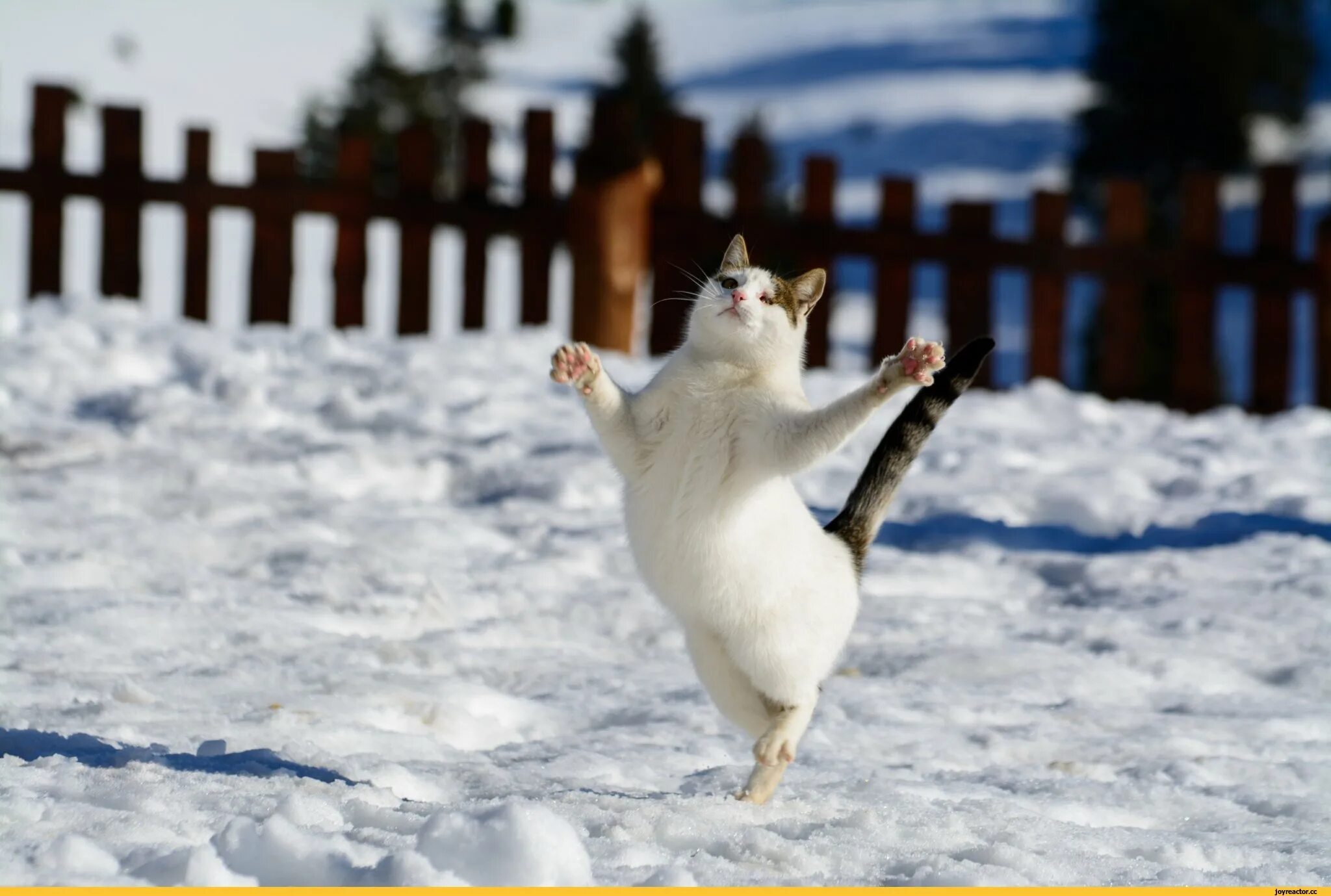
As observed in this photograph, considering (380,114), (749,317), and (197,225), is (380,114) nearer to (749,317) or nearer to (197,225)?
(197,225)

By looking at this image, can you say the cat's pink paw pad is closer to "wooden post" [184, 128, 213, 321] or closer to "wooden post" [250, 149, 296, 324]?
"wooden post" [250, 149, 296, 324]

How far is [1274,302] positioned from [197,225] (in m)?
5.80

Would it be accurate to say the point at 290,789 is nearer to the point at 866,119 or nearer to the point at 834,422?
the point at 834,422

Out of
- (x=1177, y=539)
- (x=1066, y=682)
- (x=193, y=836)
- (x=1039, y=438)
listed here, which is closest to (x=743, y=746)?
(x=1066, y=682)

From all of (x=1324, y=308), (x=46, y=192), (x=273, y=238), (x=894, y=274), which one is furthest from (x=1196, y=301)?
(x=46, y=192)

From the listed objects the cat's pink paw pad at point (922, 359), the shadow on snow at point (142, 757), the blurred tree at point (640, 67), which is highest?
the blurred tree at point (640, 67)

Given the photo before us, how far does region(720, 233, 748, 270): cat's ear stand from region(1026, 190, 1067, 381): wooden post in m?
5.20

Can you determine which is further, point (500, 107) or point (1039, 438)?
point (500, 107)

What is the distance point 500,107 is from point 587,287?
1176 inches

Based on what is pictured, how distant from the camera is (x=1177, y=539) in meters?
4.97

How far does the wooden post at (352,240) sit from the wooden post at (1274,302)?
15.7ft

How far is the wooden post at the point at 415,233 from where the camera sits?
26.8ft

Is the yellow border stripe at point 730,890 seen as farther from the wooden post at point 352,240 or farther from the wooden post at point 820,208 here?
the wooden post at point 352,240

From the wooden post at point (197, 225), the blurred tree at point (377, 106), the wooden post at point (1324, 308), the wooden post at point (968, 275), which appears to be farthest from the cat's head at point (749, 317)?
the blurred tree at point (377, 106)
